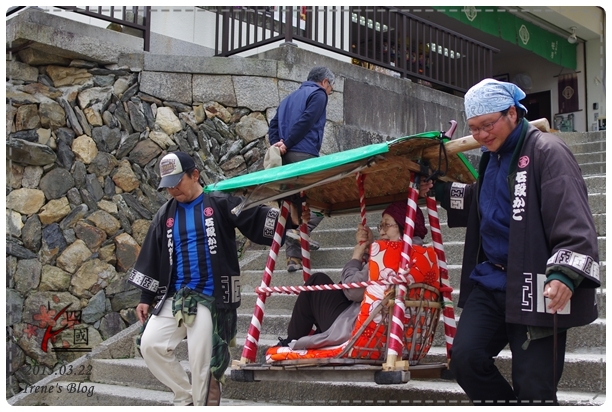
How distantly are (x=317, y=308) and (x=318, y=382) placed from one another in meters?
0.65

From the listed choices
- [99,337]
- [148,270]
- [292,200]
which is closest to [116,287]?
[99,337]

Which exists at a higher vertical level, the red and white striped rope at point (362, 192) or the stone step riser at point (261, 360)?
the red and white striped rope at point (362, 192)

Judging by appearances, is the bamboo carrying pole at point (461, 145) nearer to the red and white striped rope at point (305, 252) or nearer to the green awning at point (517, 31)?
the red and white striped rope at point (305, 252)

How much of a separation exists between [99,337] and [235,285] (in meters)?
3.11

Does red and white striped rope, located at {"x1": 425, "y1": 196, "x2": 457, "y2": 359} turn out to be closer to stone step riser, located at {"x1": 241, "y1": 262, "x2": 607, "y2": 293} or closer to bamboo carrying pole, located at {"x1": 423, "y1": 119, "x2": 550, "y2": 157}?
bamboo carrying pole, located at {"x1": 423, "y1": 119, "x2": 550, "y2": 157}

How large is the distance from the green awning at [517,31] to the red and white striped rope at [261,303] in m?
8.80

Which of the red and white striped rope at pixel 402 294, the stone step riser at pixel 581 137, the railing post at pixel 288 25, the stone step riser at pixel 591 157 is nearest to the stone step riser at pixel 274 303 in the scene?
the red and white striped rope at pixel 402 294

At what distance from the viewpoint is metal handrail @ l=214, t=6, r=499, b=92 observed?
9562 millimetres

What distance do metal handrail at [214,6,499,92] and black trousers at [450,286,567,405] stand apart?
20.0 feet

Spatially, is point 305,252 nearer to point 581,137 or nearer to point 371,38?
point 371,38

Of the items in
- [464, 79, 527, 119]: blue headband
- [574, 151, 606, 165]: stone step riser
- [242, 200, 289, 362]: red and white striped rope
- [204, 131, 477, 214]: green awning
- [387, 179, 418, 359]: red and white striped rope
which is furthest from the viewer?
[574, 151, 606, 165]: stone step riser

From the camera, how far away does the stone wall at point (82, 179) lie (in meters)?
7.44

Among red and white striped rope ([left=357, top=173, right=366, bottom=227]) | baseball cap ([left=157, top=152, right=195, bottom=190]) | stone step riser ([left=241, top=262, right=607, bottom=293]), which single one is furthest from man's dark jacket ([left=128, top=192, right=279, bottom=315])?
stone step riser ([left=241, top=262, right=607, bottom=293])

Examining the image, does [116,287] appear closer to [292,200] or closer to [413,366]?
[292,200]
